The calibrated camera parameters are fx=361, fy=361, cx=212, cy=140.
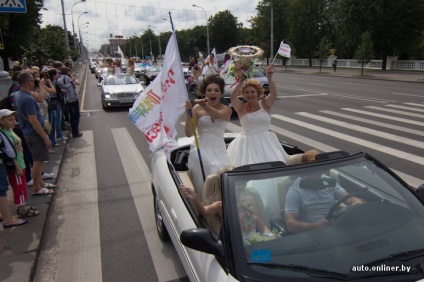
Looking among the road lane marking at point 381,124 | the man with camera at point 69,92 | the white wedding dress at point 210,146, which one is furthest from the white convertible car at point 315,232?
the man with camera at point 69,92

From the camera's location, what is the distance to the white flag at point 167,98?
3846 millimetres

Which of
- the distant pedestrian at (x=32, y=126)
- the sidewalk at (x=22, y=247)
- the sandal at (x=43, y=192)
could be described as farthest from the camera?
the sandal at (x=43, y=192)

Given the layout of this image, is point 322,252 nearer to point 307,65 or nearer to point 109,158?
point 109,158

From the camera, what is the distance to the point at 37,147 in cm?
534

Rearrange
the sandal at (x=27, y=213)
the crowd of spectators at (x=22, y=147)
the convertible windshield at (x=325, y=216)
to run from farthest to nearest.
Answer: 1. the sandal at (x=27, y=213)
2. the crowd of spectators at (x=22, y=147)
3. the convertible windshield at (x=325, y=216)

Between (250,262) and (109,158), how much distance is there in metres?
6.33

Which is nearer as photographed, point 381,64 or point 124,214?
point 124,214

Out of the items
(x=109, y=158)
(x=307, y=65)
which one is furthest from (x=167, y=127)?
(x=307, y=65)

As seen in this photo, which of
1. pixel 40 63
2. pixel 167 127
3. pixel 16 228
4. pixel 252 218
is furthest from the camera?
pixel 40 63

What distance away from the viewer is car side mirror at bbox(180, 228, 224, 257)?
2.19m

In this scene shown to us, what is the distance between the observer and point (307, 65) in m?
55.1

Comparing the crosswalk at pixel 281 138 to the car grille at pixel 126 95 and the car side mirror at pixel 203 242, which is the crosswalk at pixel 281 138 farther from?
the car grille at pixel 126 95

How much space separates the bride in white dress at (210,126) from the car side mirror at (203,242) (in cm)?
171

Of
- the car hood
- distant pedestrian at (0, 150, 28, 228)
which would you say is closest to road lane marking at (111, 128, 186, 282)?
distant pedestrian at (0, 150, 28, 228)
